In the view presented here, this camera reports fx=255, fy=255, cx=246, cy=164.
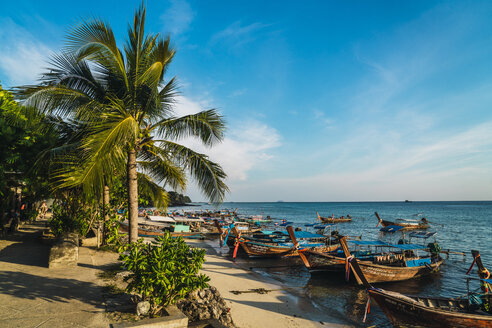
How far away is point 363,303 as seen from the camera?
504 inches

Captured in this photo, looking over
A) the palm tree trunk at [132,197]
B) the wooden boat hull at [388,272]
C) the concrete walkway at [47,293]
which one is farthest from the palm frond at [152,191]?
the wooden boat hull at [388,272]

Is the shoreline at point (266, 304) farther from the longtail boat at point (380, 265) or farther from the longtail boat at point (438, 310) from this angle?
the longtail boat at point (380, 265)

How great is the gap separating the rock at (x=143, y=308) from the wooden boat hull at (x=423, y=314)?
9.03 m

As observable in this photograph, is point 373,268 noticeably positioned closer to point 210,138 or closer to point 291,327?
point 291,327

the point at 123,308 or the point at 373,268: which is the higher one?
the point at 123,308

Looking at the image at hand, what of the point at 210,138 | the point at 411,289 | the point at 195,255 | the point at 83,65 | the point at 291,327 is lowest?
the point at 411,289

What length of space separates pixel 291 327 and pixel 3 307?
8089 millimetres

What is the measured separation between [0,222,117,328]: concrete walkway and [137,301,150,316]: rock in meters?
0.62

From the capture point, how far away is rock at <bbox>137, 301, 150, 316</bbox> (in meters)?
5.00

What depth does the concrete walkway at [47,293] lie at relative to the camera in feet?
16.4

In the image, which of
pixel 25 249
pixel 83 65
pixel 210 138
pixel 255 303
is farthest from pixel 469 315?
pixel 25 249

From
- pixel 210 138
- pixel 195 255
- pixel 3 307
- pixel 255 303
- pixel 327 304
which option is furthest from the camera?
pixel 327 304

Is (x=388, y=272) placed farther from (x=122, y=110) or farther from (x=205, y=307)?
(x=122, y=110)

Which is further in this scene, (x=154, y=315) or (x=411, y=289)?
(x=411, y=289)
